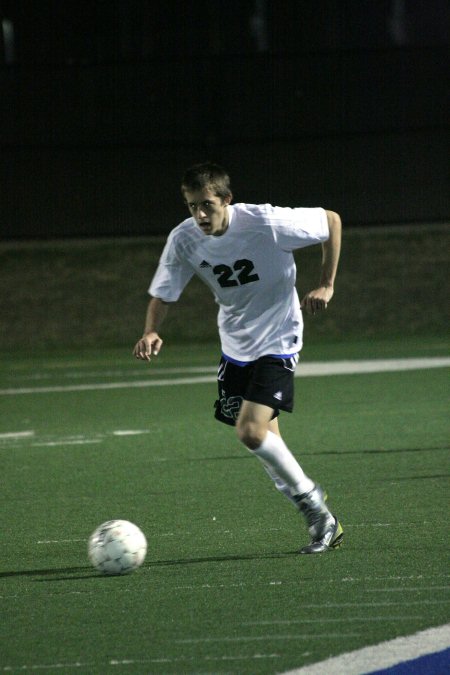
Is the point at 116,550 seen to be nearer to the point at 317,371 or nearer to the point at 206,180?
the point at 206,180

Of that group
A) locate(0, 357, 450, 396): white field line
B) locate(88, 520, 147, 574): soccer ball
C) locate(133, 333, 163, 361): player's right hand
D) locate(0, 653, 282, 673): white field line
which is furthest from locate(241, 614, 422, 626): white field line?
locate(0, 357, 450, 396): white field line

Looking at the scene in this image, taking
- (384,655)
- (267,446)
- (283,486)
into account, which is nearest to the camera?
(384,655)

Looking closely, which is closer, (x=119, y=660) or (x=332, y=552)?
(x=119, y=660)

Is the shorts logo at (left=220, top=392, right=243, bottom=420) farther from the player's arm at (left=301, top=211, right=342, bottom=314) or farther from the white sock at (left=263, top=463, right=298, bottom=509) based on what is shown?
the player's arm at (left=301, top=211, right=342, bottom=314)

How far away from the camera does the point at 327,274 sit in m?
6.94

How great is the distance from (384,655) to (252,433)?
2112 mm

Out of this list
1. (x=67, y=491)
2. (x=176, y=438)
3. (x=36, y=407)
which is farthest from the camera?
(x=36, y=407)

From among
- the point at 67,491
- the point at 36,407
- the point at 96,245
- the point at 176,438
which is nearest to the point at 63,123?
the point at 96,245

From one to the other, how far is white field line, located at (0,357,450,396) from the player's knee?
10243 millimetres

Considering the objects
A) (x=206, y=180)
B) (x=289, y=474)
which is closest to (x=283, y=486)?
(x=289, y=474)

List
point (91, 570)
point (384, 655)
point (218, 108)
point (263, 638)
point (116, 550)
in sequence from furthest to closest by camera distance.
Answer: point (218, 108), point (91, 570), point (116, 550), point (263, 638), point (384, 655)

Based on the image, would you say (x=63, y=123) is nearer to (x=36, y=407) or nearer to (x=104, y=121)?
(x=104, y=121)

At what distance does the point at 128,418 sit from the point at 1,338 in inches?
391

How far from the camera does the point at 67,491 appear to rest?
920cm
